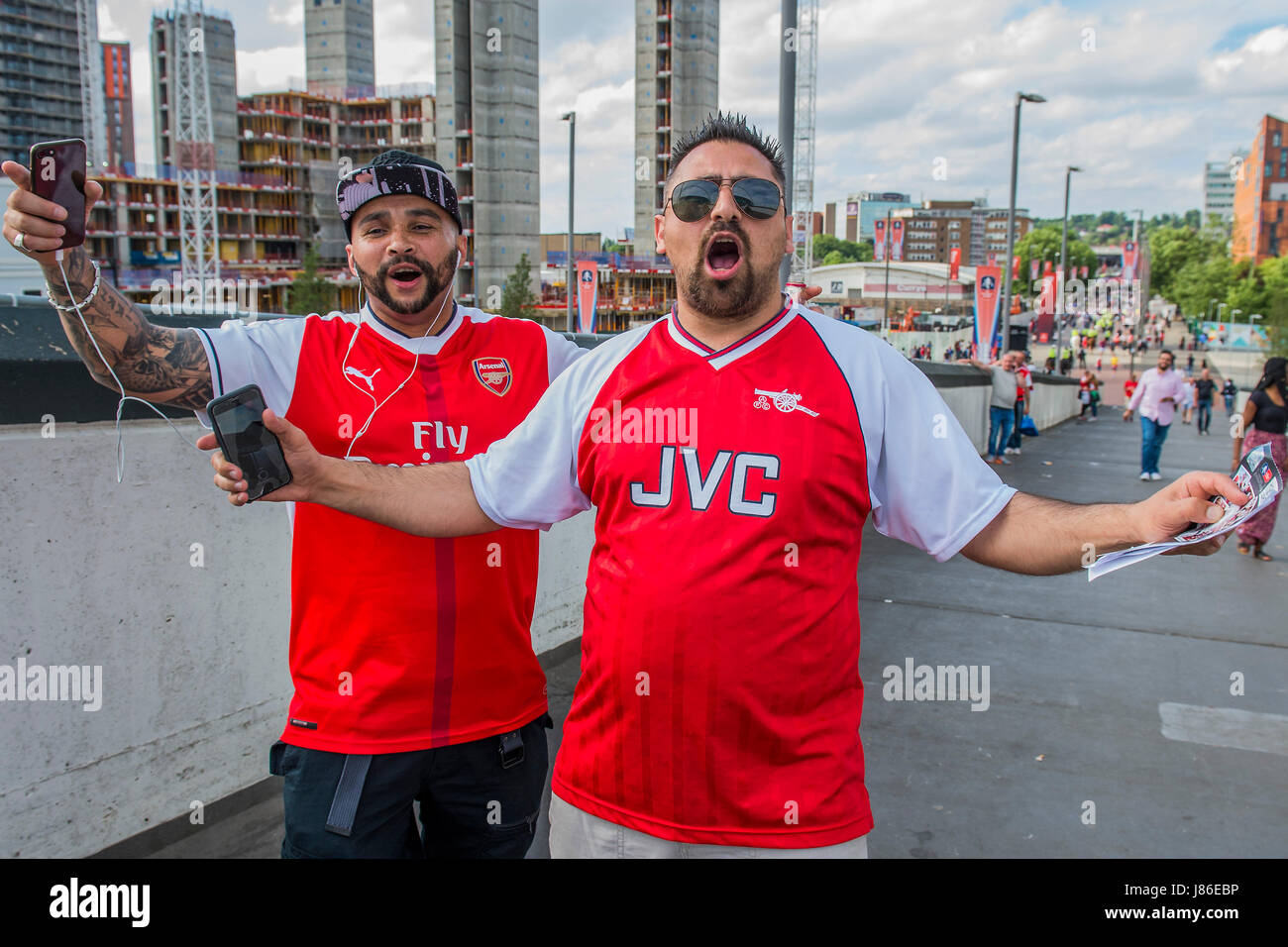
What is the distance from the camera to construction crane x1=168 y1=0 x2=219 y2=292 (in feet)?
248

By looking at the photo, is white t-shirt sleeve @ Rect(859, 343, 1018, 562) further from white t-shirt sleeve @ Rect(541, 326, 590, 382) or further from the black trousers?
the black trousers

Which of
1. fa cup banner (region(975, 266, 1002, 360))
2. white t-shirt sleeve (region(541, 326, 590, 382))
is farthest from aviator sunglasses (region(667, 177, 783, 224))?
fa cup banner (region(975, 266, 1002, 360))

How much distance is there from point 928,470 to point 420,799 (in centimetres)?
165

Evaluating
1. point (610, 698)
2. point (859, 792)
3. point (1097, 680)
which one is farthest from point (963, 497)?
point (1097, 680)

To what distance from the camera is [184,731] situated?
3.95m

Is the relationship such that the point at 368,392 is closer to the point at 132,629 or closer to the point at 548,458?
the point at 548,458

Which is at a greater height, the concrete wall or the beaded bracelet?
the beaded bracelet

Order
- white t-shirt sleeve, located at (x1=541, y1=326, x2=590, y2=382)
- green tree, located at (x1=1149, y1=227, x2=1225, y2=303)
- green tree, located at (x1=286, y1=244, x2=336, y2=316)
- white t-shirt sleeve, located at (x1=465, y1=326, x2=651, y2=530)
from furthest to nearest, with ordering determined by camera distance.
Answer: green tree, located at (x1=1149, y1=227, x2=1225, y2=303)
green tree, located at (x1=286, y1=244, x2=336, y2=316)
white t-shirt sleeve, located at (x1=541, y1=326, x2=590, y2=382)
white t-shirt sleeve, located at (x1=465, y1=326, x2=651, y2=530)

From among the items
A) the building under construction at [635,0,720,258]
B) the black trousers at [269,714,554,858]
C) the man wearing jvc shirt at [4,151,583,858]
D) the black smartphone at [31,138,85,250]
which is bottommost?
the black trousers at [269,714,554,858]

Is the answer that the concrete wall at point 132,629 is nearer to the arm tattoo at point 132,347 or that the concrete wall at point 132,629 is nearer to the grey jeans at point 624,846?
the arm tattoo at point 132,347

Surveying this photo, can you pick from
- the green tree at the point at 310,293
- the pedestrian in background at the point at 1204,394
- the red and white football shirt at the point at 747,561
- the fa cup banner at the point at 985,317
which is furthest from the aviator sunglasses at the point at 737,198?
the green tree at the point at 310,293

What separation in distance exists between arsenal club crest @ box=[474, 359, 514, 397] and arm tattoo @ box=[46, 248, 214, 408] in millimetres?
726

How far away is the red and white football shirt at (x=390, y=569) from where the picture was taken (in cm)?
260
